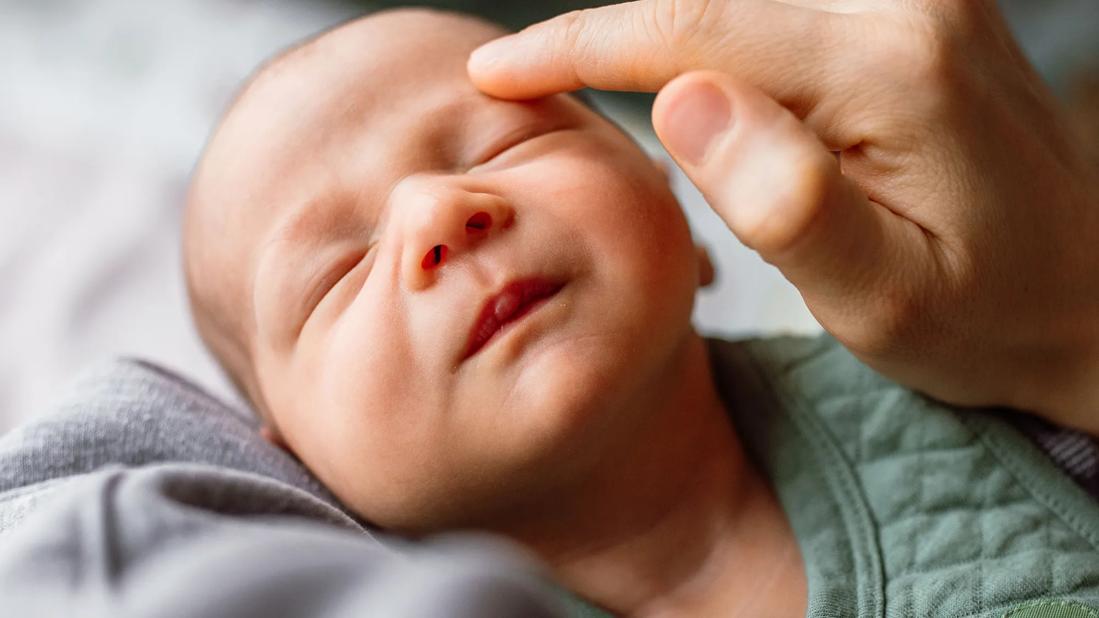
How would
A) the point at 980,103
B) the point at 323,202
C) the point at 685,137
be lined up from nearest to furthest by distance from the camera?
the point at 685,137
the point at 980,103
the point at 323,202

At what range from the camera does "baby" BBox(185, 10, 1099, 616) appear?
0.81m

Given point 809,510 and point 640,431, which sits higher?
point 640,431

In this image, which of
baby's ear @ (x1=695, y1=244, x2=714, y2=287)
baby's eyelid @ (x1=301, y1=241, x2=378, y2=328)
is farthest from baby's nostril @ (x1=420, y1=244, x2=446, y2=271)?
baby's ear @ (x1=695, y1=244, x2=714, y2=287)

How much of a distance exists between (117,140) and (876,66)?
4.38 feet

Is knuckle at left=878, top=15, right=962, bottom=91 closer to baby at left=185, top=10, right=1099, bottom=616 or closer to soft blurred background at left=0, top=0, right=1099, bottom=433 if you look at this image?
baby at left=185, top=10, right=1099, bottom=616

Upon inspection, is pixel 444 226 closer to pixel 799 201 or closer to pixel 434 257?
pixel 434 257

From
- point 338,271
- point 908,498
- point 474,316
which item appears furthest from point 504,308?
point 908,498

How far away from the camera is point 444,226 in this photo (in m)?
0.79

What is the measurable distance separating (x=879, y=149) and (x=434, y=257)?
0.34 meters

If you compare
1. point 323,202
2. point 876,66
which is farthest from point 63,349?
point 876,66

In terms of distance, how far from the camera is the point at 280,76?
0.99m

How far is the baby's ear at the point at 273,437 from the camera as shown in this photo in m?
1.06

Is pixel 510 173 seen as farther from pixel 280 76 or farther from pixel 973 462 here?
pixel 973 462

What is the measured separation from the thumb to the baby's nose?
0.18 meters
